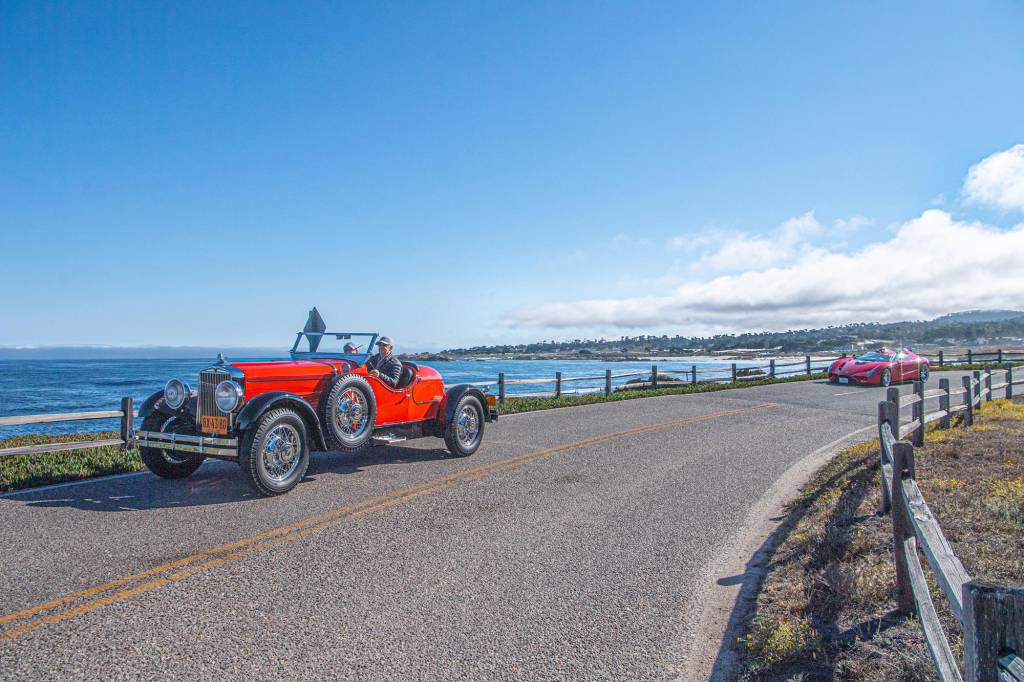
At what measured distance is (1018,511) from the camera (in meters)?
5.69

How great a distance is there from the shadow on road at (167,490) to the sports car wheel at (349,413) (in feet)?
1.86

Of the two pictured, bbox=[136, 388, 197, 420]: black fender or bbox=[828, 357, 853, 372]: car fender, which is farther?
bbox=[828, 357, 853, 372]: car fender

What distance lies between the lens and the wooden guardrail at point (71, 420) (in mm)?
8922

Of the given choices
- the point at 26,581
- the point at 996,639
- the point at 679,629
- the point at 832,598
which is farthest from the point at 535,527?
the point at 996,639

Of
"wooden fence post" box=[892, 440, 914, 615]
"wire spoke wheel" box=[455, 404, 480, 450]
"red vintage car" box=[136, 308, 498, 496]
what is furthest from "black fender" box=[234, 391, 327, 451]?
"wooden fence post" box=[892, 440, 914, 615]

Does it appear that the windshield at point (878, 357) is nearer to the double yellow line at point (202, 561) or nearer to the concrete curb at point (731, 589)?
the concrete curb at point (731, 589)

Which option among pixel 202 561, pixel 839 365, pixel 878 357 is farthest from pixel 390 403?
pixel 878 357

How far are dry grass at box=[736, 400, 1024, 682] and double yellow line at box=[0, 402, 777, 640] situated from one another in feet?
12.3

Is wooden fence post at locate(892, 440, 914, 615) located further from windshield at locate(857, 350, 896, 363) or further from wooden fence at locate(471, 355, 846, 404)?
windshield at locate(857, 350, 896, 363)

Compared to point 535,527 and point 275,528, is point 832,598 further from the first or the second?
point 275,528

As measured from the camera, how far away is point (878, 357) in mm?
24812

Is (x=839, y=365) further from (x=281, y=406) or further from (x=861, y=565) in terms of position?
(x=281, y=406)

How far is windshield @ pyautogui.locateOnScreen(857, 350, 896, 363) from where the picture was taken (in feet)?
80.3

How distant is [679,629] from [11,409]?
47.2 m
